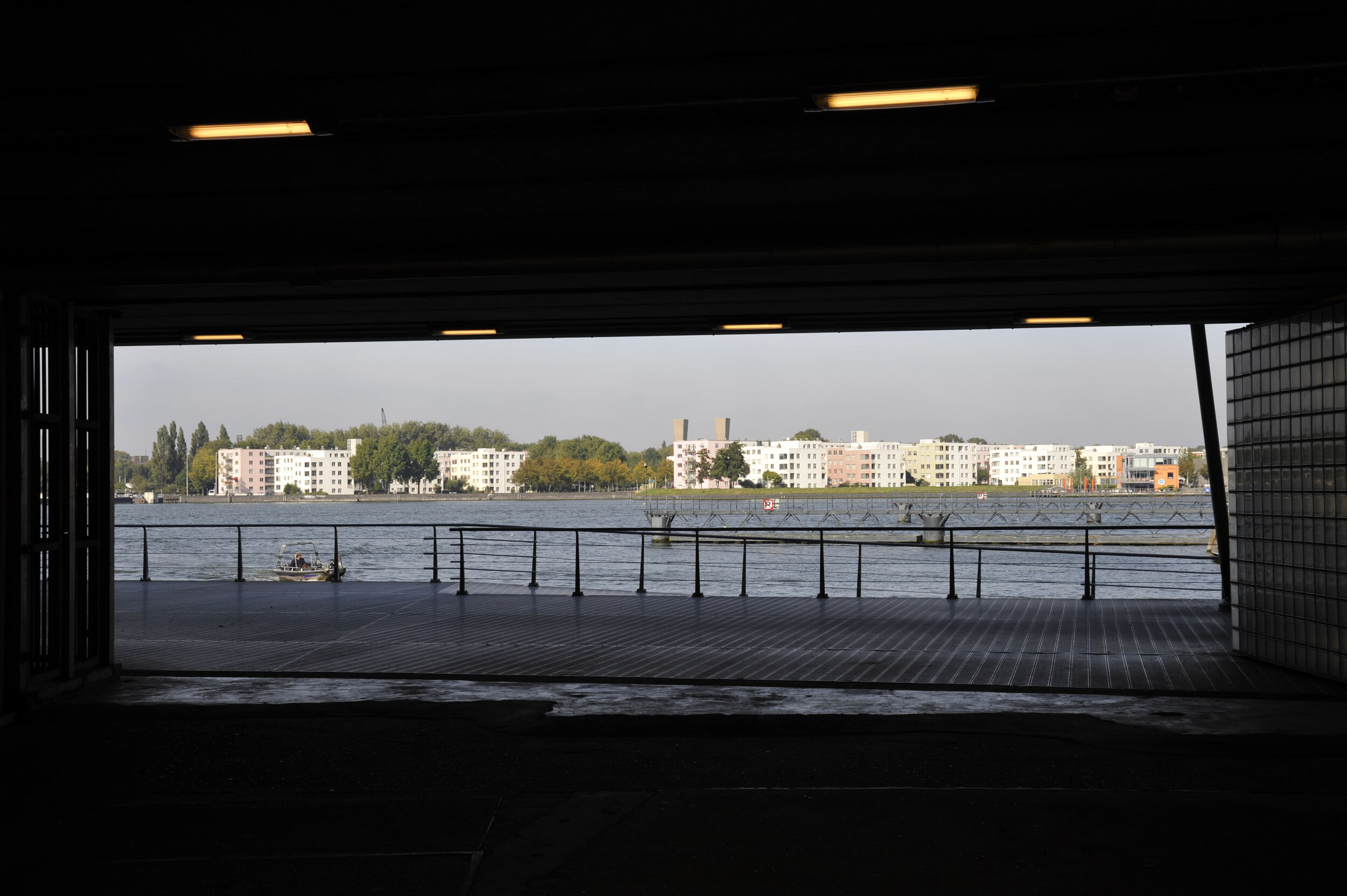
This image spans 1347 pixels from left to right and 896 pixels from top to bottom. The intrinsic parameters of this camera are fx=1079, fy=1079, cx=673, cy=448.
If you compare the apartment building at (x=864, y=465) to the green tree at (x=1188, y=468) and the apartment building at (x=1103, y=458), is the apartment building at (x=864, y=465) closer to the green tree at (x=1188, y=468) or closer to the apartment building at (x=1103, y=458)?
the apartment building at (x=1103, y=458)

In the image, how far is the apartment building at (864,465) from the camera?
161375mm

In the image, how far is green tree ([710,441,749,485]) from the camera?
128000 mm

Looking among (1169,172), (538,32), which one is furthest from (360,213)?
(1169,172)

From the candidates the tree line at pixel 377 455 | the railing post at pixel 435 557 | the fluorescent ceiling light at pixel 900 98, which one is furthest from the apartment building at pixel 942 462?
the fluorescent ceiling light at pixel 900 98

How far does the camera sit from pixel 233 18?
305 cm

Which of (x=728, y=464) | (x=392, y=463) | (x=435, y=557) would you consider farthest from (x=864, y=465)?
(x=435, y=557)

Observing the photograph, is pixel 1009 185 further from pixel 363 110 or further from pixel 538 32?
pixel 363 110

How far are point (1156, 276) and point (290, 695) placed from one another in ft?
17.6

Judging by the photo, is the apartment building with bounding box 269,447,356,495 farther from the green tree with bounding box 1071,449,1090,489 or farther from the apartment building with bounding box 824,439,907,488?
the green tree with bounding box 1071,449,1090,489

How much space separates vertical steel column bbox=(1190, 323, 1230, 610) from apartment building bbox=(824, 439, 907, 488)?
149605 millimetres

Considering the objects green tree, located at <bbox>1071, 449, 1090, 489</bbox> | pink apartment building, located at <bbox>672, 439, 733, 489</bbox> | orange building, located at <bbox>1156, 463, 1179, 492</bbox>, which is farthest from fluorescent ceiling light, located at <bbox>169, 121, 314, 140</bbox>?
green tree, located at <bbox>1071, 449, 1090, 489</bbox>

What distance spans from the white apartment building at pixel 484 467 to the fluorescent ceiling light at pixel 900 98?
14252cm

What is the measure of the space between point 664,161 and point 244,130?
1.56 metres

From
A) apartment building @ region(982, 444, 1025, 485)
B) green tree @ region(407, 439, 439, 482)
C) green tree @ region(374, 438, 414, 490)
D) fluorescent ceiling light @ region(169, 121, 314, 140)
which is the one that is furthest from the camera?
apartment building @ region(982, 444, 1025, 485)
